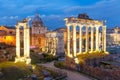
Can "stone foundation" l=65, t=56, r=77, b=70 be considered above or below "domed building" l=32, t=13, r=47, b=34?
below

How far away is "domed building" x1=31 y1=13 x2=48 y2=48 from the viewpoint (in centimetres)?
8166

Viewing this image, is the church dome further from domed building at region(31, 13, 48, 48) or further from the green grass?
the green grass

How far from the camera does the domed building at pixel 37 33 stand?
8166cm

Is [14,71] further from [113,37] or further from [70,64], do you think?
[113,37]

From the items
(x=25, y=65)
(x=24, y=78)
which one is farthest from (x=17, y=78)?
(x=25, y=65)

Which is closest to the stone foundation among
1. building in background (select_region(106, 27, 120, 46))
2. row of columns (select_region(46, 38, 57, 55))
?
row of columns (select_region(46, 38, 57, 55))

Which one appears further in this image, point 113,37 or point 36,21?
point 113,37

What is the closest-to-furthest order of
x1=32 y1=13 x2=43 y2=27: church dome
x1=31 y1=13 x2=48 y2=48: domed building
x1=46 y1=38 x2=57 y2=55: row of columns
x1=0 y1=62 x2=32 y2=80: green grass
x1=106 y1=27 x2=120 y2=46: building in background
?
x1=0 y1=62 x2=32 y2=80: green grass < x1=46 y1=38 x2=57 y2=55: row of columns < x1=31 y1=13 x2=48 y2=48: domed building < x1=32 y1=13 x2=43 y2=27: church dome < x1=106 y1=27 x2=120 y2=46: building in background

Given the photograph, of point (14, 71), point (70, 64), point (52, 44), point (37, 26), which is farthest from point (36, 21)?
point (14, 71)

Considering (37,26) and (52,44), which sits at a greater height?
(37,26)

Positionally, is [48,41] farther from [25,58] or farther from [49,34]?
[25,58]

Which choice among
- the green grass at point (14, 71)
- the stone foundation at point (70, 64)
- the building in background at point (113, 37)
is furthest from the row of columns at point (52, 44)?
the green grass at point (14, 71)

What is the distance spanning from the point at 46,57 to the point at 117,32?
5722 cm

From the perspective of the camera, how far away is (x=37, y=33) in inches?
3371
